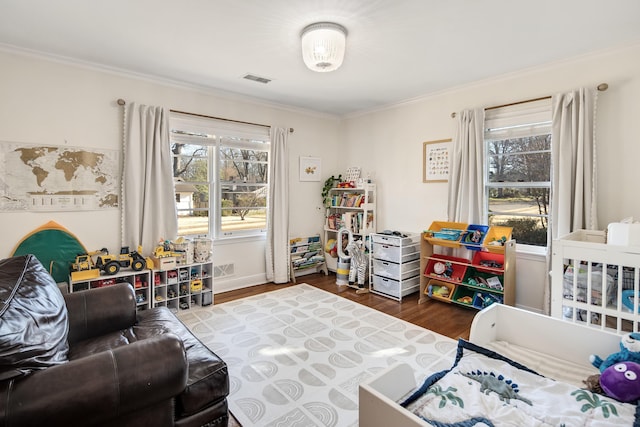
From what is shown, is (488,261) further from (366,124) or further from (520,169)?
(366,124)

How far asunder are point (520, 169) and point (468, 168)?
0.50 meters

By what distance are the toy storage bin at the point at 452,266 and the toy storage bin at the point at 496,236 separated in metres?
0.34

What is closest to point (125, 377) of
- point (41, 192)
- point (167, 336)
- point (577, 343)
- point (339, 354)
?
point (167, 336)

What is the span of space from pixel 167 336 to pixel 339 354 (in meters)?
1.47

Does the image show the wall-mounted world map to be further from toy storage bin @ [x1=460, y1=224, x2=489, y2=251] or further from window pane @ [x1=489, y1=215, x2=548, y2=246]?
window pane @ [x1=489, y1=215, x2=548, y2=246]

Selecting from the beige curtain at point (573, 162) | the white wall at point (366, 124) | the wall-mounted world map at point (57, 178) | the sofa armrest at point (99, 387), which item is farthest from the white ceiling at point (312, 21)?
the sofa armrest at point (99, 387)

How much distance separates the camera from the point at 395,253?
381 cm

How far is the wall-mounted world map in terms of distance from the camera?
277 centimetres

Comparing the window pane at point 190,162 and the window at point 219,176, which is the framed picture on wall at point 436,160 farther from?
the window pane at point 190,162

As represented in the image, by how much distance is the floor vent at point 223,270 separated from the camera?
405 cm

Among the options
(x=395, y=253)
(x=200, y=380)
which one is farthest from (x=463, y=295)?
(x=200, y=380)

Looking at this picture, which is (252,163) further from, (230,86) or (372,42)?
(372,42)

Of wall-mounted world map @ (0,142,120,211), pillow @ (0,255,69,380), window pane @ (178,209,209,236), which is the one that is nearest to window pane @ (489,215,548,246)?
window pane @ (178,209,209,236)

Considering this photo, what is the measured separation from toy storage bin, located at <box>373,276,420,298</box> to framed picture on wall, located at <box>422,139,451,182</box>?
49.3 inches
